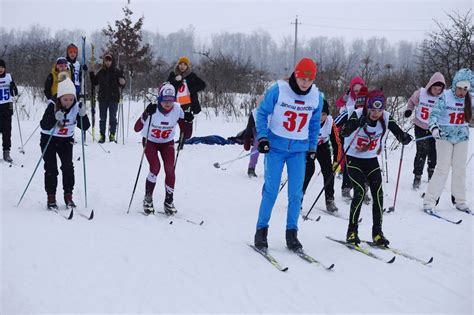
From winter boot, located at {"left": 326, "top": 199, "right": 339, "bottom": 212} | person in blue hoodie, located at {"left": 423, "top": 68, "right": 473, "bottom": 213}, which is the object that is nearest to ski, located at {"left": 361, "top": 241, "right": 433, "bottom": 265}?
winter boot, located at {"left": 326, "top": 199, "right": 339, "bottom": 212}

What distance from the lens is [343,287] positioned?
13.1 ft

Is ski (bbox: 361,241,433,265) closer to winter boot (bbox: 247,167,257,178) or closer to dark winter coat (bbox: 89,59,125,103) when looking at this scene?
winter boot (bbox: 247,167,257,178)

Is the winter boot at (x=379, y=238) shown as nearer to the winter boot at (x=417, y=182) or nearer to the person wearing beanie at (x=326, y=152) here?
the person wearing beanie at (x=326, y=152)

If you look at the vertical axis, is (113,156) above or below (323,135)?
below

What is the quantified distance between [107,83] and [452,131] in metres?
8.14

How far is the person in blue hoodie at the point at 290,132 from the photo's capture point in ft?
15.2

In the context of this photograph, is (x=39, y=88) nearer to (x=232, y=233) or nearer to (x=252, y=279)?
(x=232, y=233)

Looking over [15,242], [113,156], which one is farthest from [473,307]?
[113,156]

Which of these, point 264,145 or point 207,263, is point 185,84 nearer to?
point 264,145

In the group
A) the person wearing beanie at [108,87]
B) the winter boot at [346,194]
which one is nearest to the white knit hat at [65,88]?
Answer: the winter boot at [346,194]

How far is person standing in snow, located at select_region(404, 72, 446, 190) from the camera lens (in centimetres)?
804

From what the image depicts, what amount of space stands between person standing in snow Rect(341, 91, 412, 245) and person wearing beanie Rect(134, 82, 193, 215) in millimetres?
2352

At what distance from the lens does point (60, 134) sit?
20.1ft

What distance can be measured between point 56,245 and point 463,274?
399 cm
